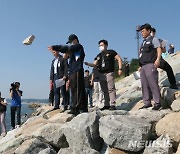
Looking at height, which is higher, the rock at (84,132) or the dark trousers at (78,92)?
the dark trousers at (78,92)

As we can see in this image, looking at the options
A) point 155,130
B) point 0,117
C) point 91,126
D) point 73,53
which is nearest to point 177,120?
point 155,130

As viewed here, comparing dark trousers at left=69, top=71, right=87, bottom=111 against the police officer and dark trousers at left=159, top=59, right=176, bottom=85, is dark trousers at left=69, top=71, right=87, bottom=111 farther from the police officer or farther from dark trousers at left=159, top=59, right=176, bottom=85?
dark trousers at left=159, top=59, right=176, bottom=85

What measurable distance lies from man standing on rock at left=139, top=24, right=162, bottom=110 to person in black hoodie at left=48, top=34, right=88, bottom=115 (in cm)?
155

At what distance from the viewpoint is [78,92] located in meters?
7.30

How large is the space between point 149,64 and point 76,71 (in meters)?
1.86

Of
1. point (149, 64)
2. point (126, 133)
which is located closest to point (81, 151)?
point (126, 133)

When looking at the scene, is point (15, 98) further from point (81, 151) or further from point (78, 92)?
point (81, 151)

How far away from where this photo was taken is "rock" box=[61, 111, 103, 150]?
5754mm

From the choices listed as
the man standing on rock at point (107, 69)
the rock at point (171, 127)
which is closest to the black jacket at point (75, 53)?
the man standing on rock at point (107, 69)

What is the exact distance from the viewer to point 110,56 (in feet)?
25.5

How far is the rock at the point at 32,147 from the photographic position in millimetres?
6172

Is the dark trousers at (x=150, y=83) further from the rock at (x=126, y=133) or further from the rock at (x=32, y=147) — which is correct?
the rock at (x=32, y=147)

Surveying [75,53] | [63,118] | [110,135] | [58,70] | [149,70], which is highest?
[75,53]

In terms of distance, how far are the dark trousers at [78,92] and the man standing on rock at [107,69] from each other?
59cm
